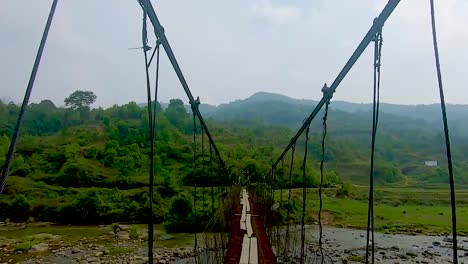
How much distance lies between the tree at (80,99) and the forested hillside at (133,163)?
0.15 metres

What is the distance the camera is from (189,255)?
10055 mm

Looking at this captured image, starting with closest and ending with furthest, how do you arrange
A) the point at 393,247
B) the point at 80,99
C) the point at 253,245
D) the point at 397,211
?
1. the point at 253,245
2. the point at 393,247
3. the point at 397,211
4. the point at 80,99

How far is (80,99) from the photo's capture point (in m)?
46.2

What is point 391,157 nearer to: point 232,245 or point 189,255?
point 189,255

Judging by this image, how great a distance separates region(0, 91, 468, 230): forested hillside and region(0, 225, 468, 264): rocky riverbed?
1.96 meters

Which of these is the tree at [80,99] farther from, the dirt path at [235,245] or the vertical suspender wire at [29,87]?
the vertical suspender wire at [29,87]

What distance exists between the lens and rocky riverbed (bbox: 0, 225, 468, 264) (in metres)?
9.96

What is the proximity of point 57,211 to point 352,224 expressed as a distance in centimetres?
1076

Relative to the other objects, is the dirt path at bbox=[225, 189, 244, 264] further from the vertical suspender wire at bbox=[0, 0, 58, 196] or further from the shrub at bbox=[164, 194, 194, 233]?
the shrub at bbox=[164, 194, 194, 233]

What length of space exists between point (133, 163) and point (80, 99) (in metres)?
25.6

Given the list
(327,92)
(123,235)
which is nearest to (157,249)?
(123,235)

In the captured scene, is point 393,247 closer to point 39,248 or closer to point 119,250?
point 119,250

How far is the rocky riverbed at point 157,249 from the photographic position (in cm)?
996

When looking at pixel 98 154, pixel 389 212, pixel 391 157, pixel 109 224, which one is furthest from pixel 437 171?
pixel 109 224
